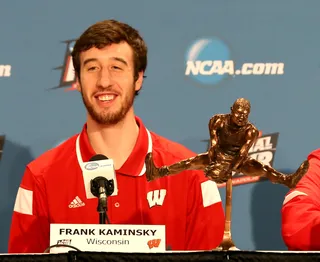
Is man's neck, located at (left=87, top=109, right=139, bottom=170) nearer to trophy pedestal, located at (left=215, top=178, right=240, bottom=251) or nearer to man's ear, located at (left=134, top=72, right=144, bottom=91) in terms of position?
man's ear, located at (left=134, top=72, right=144, bottom=91)

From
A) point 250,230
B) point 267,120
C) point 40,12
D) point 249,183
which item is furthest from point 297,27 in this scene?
point 40,12

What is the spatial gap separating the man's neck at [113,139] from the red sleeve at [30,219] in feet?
0.91

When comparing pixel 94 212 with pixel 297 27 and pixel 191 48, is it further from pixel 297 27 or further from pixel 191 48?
pixel 297 27

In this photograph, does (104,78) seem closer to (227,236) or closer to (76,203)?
(76,203)

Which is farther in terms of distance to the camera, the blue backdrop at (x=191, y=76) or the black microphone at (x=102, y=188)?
the blue backdrop at (x=191, y=76)

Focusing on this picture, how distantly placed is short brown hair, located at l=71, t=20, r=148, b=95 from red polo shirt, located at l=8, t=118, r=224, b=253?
0.36 m

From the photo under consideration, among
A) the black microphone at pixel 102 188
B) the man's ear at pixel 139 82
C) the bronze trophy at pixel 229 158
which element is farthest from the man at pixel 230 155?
the man's ear at pixel 139 82

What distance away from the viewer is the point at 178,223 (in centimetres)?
271

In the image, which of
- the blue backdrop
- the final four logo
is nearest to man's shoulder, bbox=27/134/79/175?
the blue backdrop

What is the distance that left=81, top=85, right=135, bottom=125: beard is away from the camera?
2.79m

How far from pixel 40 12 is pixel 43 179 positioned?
0.81 meters

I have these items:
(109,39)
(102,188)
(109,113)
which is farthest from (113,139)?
(102,188)

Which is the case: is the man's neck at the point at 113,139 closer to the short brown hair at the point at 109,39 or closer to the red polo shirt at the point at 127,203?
the red polo shirt at the point at 127,203

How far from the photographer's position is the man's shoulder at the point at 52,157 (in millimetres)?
2807
